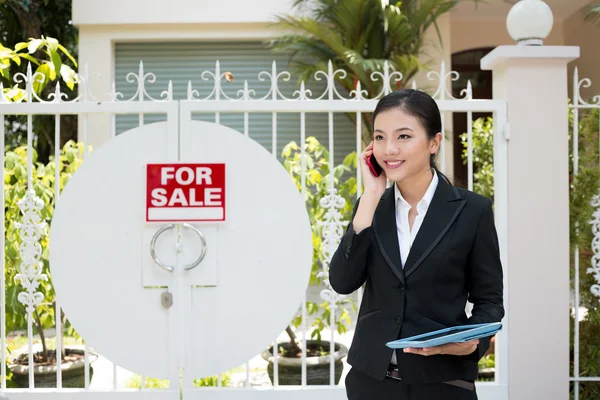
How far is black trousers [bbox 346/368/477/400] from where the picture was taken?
1724 millimetres

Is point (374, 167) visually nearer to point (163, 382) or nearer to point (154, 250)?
point (154, 250)

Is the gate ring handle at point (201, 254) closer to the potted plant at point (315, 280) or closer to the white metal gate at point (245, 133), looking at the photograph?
the white metal gate at point (245, 133)

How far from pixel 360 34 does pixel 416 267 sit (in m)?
5.90

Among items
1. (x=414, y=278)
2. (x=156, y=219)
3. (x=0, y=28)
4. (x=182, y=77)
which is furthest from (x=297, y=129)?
(x=414, y=278)

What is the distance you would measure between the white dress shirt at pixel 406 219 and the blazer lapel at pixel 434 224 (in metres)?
0.03

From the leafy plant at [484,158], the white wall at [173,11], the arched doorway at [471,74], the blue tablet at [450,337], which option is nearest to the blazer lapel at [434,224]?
the blue tablet at [450,337]

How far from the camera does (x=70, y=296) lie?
339cm

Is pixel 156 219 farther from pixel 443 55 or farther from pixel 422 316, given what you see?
pixel 443 55

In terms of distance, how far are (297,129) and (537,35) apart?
14.9 ft

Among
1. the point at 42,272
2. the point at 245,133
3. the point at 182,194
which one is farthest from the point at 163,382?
the point at 245,133

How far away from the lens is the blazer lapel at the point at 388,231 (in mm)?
1767

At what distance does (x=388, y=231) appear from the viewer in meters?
1.82

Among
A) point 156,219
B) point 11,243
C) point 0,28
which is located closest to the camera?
point 156,219

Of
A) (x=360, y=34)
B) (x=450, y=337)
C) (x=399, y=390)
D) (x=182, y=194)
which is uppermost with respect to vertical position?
(x=360, y=34)
